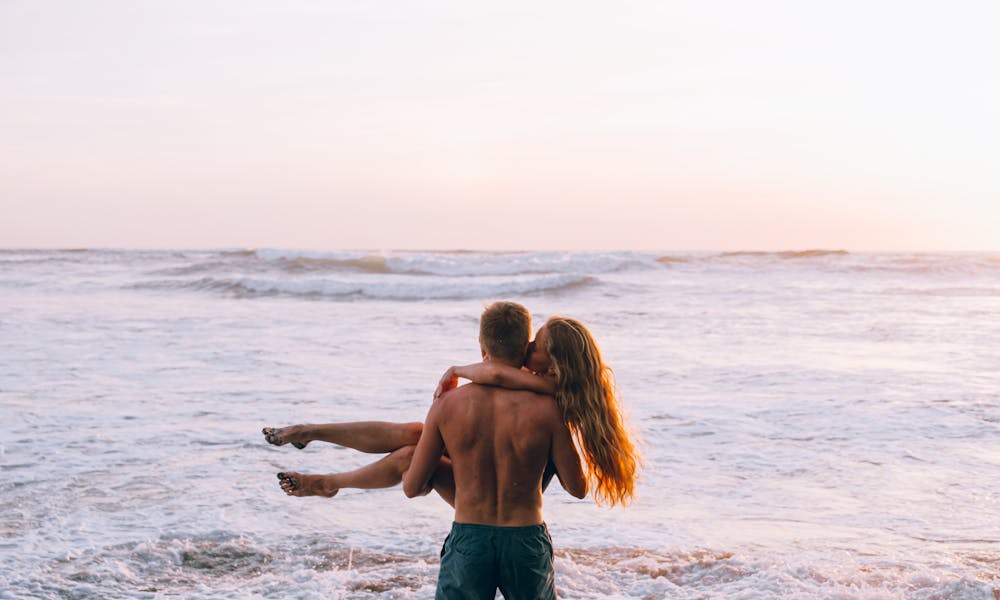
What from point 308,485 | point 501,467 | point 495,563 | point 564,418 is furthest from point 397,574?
point 564,418

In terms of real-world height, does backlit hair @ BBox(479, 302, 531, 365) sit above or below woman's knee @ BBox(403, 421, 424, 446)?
above

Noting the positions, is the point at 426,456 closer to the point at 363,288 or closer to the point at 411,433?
the point at 411,433


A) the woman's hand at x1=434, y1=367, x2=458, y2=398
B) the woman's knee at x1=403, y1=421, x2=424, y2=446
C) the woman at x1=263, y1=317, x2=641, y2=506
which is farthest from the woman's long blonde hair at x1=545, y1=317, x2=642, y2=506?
the woman's knee at x1=403, y1=421, x2=424, y2=446

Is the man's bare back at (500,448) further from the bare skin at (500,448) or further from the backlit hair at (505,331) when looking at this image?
the backlit hair at (505,331)

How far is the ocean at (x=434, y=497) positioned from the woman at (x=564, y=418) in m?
1.45

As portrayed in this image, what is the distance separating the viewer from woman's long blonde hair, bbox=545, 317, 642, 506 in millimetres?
3213

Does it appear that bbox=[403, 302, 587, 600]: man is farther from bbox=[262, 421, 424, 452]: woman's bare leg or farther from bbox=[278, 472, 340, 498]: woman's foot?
bbox=[278, 472, 340, 498]: woman's foot

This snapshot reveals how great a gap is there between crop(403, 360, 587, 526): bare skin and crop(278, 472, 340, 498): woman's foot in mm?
606

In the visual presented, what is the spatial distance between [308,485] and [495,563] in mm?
881

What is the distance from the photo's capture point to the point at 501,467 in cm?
323

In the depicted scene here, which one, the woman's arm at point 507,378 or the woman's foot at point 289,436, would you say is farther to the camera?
the woman's foot at point 289,436

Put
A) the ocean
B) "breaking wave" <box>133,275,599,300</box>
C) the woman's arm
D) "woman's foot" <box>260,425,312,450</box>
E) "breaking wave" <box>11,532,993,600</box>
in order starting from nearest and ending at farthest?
the woman's arm < "woman's foot" <box>260,425,312,450</box> < "breaking wave" <box>11,532,993,600</box> < the ocean < "breaking wave" <box>133,275,599,300</box>

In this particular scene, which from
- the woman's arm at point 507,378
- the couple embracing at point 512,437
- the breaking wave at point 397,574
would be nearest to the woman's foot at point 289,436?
the couple embracing at point 512,437

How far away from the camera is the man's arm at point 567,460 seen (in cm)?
323
